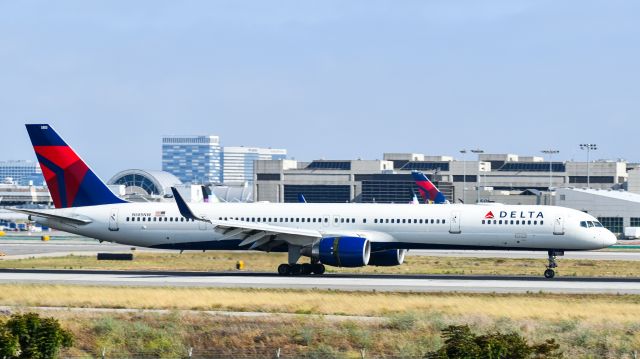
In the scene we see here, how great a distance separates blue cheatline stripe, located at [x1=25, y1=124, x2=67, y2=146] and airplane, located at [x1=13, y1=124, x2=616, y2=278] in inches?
2.3

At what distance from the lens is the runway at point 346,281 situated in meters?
49.1

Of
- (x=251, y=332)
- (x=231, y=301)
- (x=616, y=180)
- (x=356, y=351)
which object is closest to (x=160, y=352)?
(x=251, y=332)

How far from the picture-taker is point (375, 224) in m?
58.1

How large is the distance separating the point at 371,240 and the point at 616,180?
13780 cm

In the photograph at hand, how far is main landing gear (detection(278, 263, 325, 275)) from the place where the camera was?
57812mm

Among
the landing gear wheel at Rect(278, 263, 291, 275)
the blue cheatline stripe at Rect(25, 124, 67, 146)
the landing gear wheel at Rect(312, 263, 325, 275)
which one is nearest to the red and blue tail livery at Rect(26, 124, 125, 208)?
the blue cheatline stripe at Rect(25, 124, 67, 146)

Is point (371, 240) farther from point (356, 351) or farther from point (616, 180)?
point (616, 180)

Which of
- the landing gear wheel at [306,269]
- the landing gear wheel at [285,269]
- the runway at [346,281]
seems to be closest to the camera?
the runway at [346,281]

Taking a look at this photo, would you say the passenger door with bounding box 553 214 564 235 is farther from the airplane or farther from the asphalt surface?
the asphalt surface

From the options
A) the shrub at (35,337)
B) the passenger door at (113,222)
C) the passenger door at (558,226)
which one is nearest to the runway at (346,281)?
the passenger door at (558,226)

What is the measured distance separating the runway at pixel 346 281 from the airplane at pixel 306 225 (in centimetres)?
163

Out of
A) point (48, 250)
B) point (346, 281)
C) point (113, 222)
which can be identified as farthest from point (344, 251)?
point (48, 250)

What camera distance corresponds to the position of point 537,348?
28.2 metres

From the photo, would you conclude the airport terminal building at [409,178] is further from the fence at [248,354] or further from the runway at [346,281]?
Answer: the fence at [248,354]
